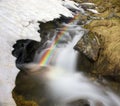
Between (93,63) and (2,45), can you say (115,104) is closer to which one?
(93,63)

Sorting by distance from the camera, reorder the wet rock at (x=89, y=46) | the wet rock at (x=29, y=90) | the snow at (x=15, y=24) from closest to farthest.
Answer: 1. the snow at (x=15, y=24)
2. the wet rock at (x=29, y=90)
3. the wet rock at (x=89, y=46)

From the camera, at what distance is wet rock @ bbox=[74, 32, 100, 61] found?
1493cm

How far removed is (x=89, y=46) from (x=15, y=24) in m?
4.90

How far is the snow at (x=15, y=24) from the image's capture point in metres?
10.3

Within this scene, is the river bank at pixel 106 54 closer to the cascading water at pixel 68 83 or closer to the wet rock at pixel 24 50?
the cascading water at pixel 68 83

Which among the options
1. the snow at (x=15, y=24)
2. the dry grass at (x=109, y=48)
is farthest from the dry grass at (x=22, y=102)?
the dry grass at (x=109, y=48)

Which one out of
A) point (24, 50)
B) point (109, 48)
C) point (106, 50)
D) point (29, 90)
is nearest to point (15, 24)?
point (24, 50)

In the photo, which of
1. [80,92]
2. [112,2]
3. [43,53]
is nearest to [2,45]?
[43,53]

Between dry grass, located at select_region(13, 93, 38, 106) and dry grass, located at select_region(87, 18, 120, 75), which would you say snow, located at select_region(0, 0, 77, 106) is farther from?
dry grass, located at select_region(87, 18, 120, 75)

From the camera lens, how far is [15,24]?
15.3m

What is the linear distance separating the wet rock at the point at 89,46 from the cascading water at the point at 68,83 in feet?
2.27

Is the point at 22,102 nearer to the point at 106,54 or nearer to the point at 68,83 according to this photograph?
the point at 68,83

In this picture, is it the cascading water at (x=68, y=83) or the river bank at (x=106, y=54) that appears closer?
the cascading water at (x=68, y=83)

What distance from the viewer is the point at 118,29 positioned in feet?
57.8
